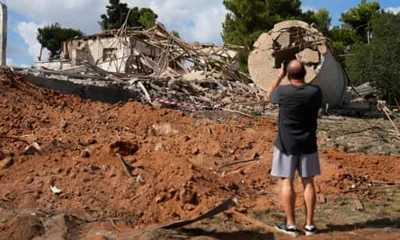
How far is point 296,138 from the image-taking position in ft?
17.8

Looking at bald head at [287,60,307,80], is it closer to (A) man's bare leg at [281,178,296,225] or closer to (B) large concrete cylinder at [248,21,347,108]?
(A) man's bare leg at [281,178,296,225]

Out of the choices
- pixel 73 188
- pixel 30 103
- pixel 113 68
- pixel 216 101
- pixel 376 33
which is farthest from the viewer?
pixel 376 33

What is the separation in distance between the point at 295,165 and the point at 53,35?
4225 cm

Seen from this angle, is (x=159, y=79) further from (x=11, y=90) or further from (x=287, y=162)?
(x=287, y=162)

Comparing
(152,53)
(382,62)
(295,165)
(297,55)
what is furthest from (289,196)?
(382,62)

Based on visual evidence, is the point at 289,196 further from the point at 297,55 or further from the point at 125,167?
the point at 297,55

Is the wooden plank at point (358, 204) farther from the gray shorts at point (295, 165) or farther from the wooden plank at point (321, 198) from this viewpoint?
the gray shorts at point (295, 165)

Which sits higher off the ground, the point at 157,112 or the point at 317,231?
the point at 157,112

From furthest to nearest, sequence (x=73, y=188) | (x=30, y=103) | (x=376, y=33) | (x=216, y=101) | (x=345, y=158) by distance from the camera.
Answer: (x=376, y=33) < (x=216, y=101) < (x=30, y=103) < (x=345, y=158) < (x=73, y=188)

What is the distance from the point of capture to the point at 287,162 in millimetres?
5484

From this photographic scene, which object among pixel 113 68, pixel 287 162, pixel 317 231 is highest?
pixel 113 68

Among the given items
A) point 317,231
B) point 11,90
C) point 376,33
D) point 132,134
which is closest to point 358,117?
point 132,134

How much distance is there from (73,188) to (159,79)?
27.6 ft

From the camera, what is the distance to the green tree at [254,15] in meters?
31.8
